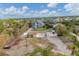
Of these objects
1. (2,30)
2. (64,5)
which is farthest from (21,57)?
(64,5)

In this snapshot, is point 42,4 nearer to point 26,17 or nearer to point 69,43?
point 26,17

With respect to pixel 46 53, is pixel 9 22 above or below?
above

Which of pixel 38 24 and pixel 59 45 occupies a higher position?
pixel 38 24

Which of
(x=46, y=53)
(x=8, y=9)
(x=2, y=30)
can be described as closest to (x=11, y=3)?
(x=8, y=9)

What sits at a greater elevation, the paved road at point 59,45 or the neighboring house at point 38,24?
the neighboring house at point 38,24

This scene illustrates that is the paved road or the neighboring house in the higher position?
the neighboring house

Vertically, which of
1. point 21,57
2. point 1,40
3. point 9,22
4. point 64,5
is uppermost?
point 64,5

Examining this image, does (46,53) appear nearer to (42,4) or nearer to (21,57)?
(21,57)
